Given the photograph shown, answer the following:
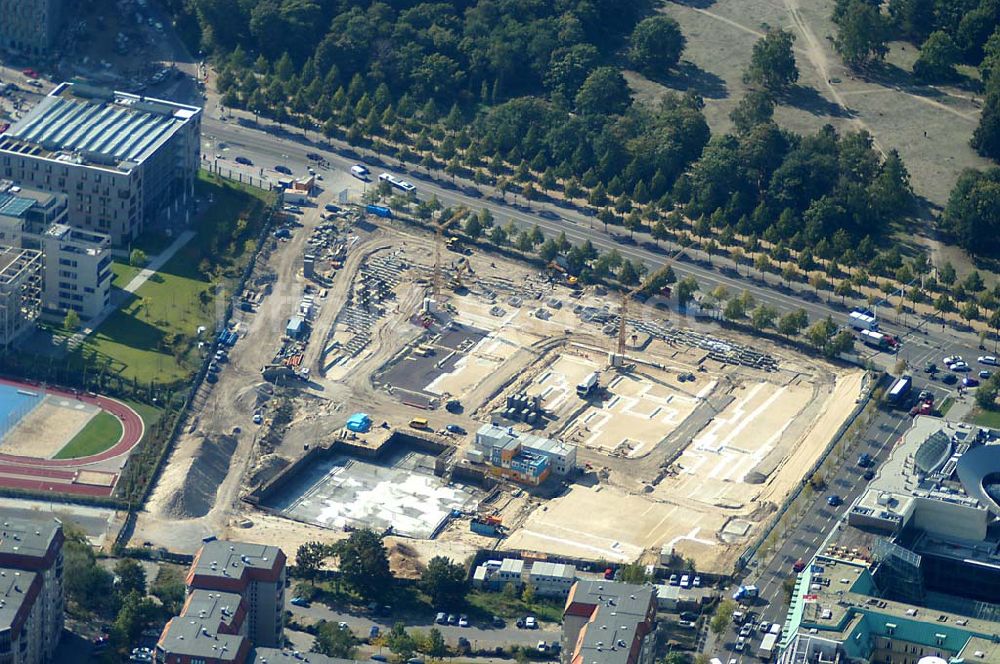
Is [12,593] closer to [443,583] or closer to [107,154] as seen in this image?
[443,583]

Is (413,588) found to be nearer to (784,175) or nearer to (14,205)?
(14,205)

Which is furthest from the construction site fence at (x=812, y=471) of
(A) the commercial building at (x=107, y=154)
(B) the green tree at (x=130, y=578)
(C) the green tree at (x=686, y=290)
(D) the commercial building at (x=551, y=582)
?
(A) the commercial building at (x=107, y=154)

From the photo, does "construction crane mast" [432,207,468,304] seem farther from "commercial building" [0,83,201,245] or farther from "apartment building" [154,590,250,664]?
"apartment building" [154,590,250,664]

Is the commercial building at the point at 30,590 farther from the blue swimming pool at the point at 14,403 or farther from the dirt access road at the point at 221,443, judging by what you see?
the blue swimming pool at the point at 14,403

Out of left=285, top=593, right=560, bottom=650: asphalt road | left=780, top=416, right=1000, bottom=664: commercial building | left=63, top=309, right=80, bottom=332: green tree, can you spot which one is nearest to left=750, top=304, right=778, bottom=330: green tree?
left=780, top=416, right=1000, bottom=664: commercial building

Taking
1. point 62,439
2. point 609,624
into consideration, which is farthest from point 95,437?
point 609,624

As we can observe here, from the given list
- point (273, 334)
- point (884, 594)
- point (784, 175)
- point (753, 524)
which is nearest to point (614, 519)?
point (753, 524)
